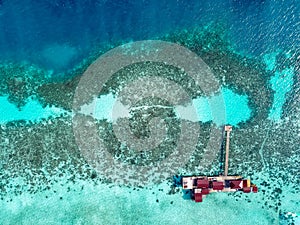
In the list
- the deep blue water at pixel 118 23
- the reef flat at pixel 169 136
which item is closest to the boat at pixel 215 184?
the reef flat at pixel 169 136

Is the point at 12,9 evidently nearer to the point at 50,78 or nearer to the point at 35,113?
the point at 50,78

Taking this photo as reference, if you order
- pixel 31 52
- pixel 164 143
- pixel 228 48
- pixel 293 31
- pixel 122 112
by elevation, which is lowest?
pixel 164 143

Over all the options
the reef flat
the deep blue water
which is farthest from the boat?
the deep blue water

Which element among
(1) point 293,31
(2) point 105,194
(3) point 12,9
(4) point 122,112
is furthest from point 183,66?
(3) point 12,9

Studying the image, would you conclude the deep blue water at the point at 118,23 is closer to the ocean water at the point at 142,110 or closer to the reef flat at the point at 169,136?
the ocean water at the point at 142,110

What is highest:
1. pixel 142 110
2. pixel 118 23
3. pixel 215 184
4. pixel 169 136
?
pixel 118 23

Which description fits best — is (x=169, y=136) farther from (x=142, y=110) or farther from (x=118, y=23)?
(x=118, y=23)

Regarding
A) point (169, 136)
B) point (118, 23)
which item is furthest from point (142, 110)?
point (118, 23)
